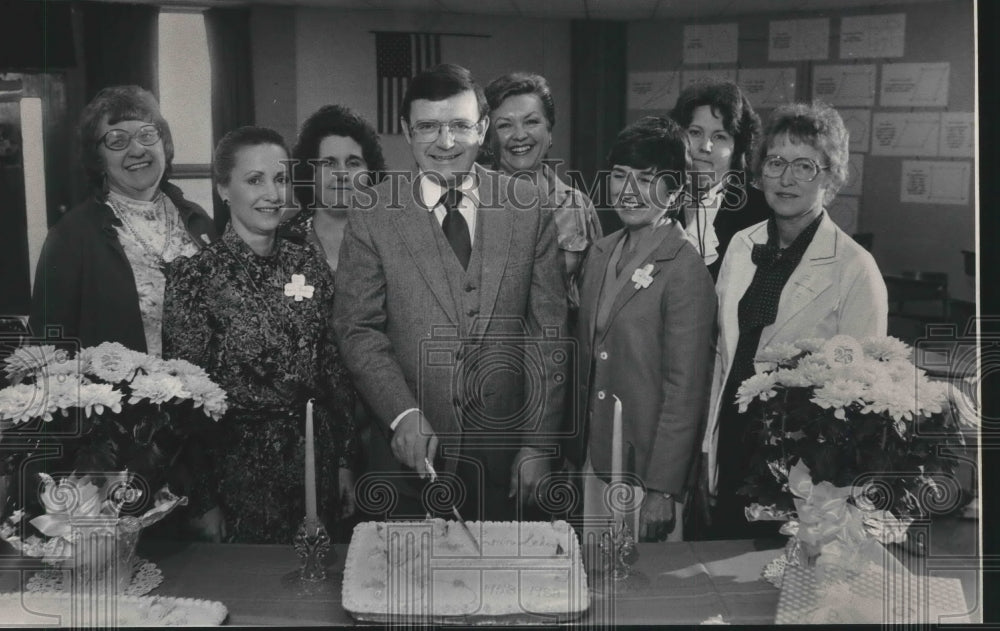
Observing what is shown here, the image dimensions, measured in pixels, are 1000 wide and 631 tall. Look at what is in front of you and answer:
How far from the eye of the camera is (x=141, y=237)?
2.43m

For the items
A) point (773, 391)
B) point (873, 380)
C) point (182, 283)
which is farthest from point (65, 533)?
point (873, 380)

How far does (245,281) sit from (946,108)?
1848 mm

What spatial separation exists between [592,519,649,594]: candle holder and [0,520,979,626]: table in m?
0.02

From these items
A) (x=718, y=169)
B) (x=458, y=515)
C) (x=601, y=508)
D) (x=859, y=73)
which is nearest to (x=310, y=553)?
(x=458, y=515)

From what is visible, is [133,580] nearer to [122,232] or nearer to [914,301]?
[122,232]

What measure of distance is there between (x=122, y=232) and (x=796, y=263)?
1.74 m

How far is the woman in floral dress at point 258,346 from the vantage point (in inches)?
93.5

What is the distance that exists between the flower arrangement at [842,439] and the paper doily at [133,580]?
144 cm

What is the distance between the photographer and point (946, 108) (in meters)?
2.44

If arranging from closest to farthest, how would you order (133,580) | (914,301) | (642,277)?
1. (133,580)
2. (642,277)
3. (914,301)

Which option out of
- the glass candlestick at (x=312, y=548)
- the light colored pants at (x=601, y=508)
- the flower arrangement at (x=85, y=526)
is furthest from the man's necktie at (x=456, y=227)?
the flower arrangement at (x=85, y=526)

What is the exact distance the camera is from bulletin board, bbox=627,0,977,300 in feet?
7.91

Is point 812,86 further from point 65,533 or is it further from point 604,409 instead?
point 65,533

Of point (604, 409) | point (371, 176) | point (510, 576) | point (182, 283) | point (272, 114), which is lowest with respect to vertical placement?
point (510, 576)
